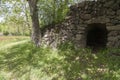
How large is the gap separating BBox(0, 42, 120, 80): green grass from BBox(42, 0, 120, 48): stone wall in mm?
479

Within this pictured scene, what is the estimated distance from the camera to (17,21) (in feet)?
70.5

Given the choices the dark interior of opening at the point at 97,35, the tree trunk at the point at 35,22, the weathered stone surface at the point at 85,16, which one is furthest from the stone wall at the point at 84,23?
the dark interior of opening at the point at 97,35

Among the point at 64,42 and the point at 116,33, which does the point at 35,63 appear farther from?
the point at 116,33

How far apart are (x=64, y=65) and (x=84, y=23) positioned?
2374mm

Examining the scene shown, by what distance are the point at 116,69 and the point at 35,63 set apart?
330cm

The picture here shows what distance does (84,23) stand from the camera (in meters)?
8.86

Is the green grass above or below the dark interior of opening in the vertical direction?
below

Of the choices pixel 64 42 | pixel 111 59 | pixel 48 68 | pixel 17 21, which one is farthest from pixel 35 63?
pixel 17 21

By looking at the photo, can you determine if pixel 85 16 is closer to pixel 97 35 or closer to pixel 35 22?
pixel 97 35

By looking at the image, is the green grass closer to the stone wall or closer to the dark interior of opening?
the stone wall

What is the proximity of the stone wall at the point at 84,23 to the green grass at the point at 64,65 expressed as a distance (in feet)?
1.57

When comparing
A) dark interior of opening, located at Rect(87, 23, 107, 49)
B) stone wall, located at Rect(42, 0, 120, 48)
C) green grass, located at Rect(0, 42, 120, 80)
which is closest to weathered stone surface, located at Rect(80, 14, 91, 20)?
stone wall, located at Rect(42, 0, 120, 48)

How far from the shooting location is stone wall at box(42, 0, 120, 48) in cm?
806

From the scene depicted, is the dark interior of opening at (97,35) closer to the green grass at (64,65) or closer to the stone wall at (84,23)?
the stone wall at (84,23)
